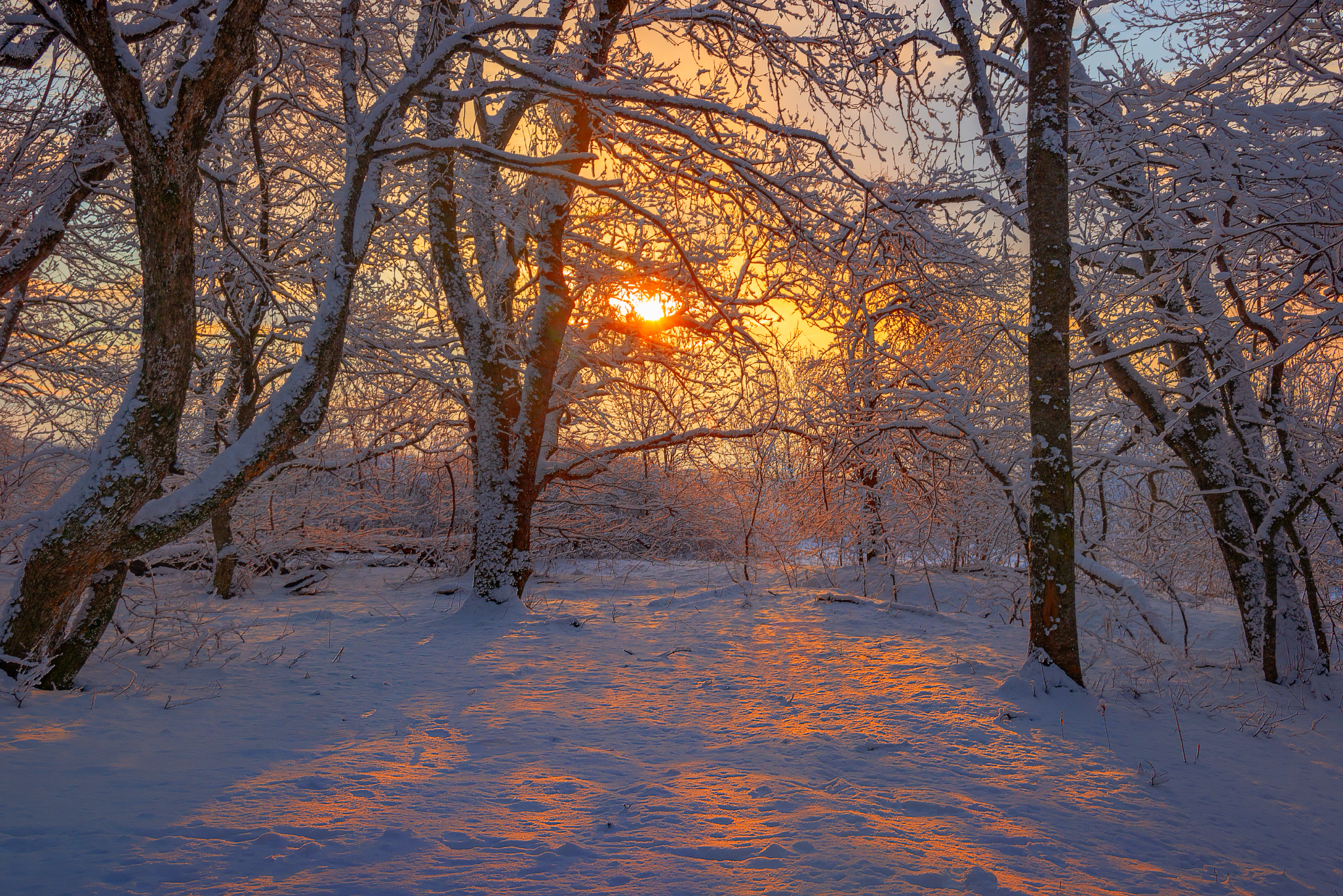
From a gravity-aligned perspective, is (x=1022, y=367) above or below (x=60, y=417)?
above

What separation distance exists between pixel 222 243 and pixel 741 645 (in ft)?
31.0

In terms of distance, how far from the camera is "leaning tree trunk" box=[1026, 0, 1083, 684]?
5301 millimetres

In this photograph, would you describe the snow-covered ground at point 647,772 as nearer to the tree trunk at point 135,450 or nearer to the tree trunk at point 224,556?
the tree trunk at point 135,450

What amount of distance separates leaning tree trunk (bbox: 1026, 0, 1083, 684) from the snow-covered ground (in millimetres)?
553

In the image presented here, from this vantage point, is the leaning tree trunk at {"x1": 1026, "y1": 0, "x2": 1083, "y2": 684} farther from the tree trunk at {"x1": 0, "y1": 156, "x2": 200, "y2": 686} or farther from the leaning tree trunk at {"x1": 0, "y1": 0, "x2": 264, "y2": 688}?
the tree trunk at {"x1": 0, "y1": 156, "x2": 200, "y2": 686}

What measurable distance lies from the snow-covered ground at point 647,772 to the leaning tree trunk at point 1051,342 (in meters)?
0.55

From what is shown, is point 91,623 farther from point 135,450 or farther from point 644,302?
point 644,302

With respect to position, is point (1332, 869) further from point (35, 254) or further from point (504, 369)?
point (35, 254)

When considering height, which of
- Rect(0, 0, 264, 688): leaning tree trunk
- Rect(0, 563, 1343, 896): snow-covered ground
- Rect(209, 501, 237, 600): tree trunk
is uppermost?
Rect(0, 0, 264, 688): leaning tree trunk

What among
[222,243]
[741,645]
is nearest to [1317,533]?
[741,645]

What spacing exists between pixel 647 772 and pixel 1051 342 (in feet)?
14.3

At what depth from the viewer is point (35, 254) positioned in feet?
18.8

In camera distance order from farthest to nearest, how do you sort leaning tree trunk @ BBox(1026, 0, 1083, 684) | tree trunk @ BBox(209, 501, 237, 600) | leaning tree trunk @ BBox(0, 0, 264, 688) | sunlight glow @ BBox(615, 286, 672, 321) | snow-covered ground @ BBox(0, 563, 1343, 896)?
tree trunk @ BBox(209, 501, 237, 600)
sunlight glow @ BBox(615, 286, 672, 321)
leaning tree trunk @ BBox(1026, 0, 1083, 684)
leaning tree trunk @ BBox(0, 0, 264, 688)
snow-covered ground @ BBox(0, 563, 1343, 896)

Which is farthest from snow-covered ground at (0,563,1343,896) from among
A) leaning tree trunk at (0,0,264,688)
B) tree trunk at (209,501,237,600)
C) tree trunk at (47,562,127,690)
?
tree trunk at (209,501,237,600)
